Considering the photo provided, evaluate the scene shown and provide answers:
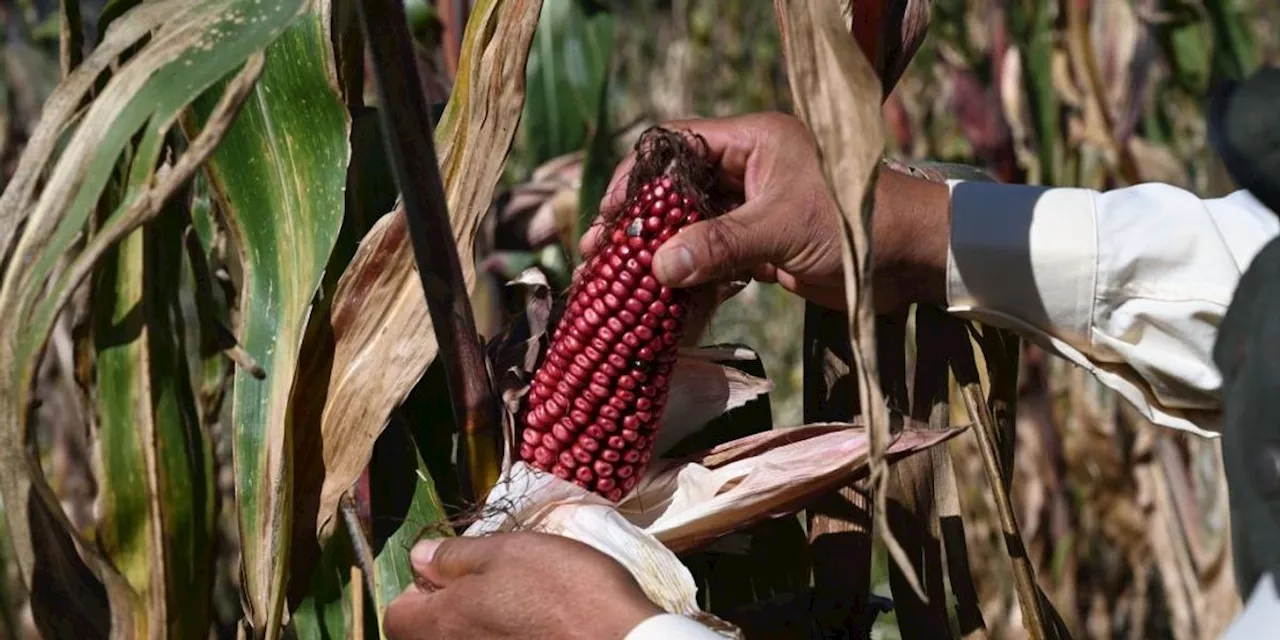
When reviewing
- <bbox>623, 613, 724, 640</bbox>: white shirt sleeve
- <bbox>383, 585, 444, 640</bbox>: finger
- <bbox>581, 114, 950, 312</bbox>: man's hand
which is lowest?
<bbox>383, 585, 444, 640</bbox>: finger

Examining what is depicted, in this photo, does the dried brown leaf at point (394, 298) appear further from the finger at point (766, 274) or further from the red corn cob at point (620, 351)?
the finger at point (766, 274)

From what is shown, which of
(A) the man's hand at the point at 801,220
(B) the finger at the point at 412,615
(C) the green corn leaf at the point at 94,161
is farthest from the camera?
(A) the man's hand at the point at 801,220

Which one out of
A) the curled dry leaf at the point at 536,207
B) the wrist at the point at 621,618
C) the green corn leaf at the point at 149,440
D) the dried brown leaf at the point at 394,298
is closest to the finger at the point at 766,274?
the dried brown leaf at the point at 394,298

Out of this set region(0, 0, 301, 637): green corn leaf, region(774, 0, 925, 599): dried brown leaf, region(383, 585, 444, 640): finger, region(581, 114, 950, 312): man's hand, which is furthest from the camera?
region(581, 114, 950, 312): man's hand

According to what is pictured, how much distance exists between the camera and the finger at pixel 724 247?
0.89 m

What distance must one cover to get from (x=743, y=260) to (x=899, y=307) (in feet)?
0.66

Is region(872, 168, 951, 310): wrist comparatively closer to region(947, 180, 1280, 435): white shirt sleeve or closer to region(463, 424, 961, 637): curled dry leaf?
region(947, 180, 1280, 435): white shirt sleeve

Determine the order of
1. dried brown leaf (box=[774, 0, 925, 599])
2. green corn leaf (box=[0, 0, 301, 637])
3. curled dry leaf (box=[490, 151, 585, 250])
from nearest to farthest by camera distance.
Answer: dried brown leaf (box=[774, 0, 925, 599]) < green corn leaf (box=[0, 0, 301, 637]) < curled dry leaf (box=[490, 151, 585, 250])

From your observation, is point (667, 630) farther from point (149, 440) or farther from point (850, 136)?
point (149, 440)

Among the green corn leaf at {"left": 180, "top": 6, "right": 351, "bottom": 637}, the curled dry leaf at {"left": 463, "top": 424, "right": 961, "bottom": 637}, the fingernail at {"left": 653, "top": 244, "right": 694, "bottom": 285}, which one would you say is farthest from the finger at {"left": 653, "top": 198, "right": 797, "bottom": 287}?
the green corn leaf at {"left": 180, "top": 6, "right": 351, "bottom": 637}

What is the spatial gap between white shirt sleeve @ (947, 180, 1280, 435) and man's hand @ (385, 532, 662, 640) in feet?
1.35

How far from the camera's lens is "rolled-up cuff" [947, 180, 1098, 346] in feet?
3.47

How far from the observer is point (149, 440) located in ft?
3.47

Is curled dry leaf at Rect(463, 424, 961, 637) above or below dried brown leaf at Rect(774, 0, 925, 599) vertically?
below
